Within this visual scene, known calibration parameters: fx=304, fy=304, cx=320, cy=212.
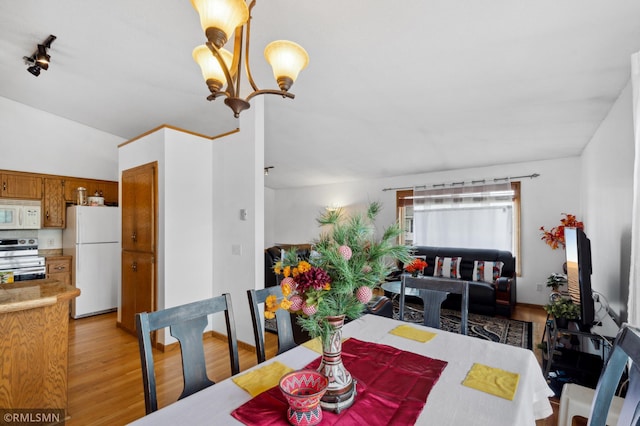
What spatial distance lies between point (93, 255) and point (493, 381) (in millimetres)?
4990

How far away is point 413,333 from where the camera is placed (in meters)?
1.66

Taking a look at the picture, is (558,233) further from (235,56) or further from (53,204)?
(53,204)

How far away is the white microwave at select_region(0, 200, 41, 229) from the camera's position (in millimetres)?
4004

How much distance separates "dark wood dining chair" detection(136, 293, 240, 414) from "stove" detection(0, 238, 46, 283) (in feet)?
A: 13.3

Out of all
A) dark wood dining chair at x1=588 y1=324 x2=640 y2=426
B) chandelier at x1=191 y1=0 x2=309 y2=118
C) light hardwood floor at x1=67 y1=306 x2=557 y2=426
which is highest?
chandelier at x1=191 y1=0 x2=309 y2=118

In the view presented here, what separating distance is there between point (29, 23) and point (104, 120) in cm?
210

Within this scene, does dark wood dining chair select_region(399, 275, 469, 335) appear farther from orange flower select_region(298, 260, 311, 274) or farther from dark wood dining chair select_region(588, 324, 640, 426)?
orange flower select_region(298, 260, 311, 274)

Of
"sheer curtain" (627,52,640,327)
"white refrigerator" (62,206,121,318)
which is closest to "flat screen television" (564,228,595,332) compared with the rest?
"sheer curtain" (627,52,640,327)

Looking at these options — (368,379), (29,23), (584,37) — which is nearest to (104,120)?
(29,23)

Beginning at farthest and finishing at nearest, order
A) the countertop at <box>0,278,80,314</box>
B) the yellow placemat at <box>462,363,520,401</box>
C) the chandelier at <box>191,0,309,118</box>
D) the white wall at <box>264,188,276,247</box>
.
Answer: the white wall at <box>264,188,276,247</box> < the countertop at <box>0,278,80,314</box> < the chandelier at <box>191,0,309,118</box> < the yellow placemat at <box>462,363,520,401</box>

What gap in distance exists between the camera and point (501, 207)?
4.81 m
